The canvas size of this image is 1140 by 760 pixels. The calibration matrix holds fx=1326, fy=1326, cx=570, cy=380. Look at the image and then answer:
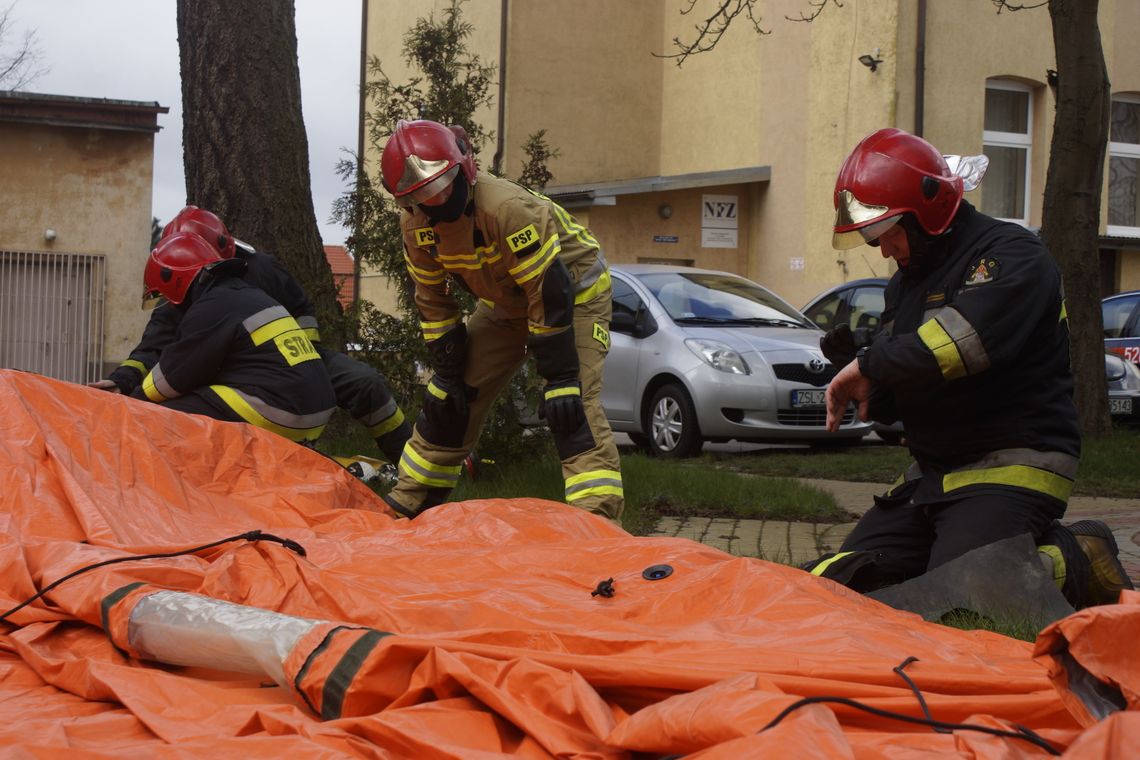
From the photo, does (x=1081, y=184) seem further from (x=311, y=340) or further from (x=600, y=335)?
(x=311, y=340)

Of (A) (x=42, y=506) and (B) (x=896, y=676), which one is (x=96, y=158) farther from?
(B) (x=896, y=676)

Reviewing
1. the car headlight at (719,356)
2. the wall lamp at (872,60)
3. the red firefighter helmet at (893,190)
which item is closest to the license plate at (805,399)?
the car headlight at (719,356)

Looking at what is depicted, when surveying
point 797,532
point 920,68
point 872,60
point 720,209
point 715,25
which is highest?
point 715,25

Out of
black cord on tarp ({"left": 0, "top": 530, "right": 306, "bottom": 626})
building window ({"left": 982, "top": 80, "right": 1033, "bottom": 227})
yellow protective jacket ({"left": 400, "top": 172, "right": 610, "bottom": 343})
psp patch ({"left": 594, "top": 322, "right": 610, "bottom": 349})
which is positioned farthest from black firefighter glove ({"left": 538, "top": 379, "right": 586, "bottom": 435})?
building window ({"left": 982, "top": 80, "right": 1033, "bottom": 227})

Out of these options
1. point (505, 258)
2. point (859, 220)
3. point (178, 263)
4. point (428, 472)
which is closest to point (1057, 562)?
point (859, 220)

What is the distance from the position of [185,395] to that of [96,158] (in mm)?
13688

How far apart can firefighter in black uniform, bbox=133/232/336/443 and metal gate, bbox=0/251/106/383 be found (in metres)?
13.1

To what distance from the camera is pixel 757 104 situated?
22375 mm

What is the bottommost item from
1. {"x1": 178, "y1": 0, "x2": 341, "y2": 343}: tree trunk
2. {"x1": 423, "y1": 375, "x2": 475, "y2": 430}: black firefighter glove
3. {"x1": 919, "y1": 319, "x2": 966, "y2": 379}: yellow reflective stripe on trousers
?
{"x1": 423, "y1": 375, "x2": 475, "y2": 430}: black firefighter glove

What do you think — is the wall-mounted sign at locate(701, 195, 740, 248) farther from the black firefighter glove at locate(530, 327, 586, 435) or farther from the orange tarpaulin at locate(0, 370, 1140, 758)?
the orange tarpaulin at locate(0, 370, 1140, 758)

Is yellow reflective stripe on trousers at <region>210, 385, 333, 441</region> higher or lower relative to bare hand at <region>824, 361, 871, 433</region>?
lower

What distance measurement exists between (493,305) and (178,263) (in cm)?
171

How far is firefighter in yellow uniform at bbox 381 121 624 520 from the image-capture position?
5418mm

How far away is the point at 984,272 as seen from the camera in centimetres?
420
